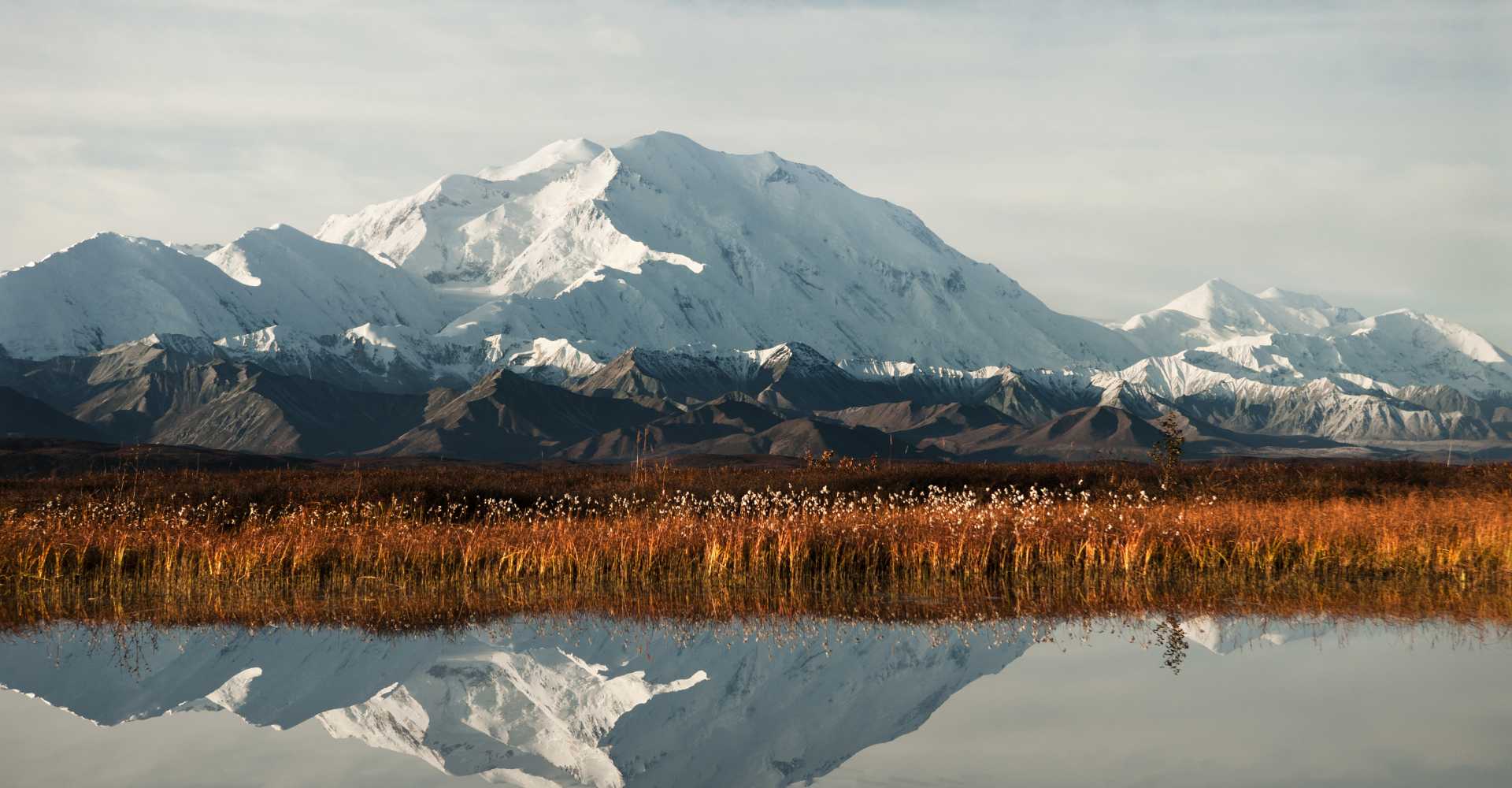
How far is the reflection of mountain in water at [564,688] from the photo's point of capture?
47.8ft

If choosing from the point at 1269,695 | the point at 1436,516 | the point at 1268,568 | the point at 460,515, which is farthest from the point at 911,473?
the point at 1269,695

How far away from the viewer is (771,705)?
16531 millimetres

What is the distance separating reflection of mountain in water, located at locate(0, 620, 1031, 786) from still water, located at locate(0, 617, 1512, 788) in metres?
0.05

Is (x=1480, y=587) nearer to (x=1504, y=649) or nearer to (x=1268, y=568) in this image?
(x=1268, y=568)

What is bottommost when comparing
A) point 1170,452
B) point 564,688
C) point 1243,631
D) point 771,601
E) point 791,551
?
point 564,688

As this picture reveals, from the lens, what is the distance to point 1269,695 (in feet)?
53.1

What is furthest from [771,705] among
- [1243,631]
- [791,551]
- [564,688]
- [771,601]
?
[791,551]

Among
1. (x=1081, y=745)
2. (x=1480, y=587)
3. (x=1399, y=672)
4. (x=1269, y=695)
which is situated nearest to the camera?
(x=1081, y=745)

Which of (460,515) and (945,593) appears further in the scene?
(460,515)

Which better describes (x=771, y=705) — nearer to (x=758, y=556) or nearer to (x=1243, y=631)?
(x=1243, y=631)

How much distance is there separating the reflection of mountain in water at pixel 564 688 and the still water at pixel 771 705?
2.1 inches

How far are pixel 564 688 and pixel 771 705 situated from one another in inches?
110

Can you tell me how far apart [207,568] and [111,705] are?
41.2 ft

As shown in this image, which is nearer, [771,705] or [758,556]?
[771,705]
